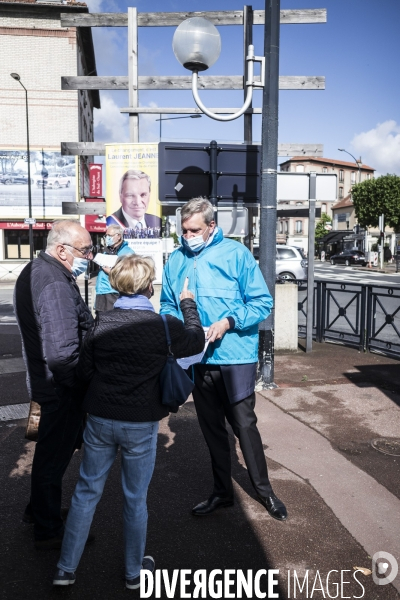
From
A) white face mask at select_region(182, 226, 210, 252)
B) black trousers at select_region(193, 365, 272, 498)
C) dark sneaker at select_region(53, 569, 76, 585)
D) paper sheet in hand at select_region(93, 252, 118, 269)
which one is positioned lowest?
dark sneaker at select_region(53, 569, 76, 585)

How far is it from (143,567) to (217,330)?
1.35 metres

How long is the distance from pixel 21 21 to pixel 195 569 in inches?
1413

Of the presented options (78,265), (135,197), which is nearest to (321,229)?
(135,197)

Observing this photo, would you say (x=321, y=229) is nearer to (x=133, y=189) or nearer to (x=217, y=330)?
(x=133, y=189)

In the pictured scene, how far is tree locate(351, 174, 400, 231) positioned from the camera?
54.1 meters

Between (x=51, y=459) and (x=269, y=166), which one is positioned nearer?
(x=51, y=459)

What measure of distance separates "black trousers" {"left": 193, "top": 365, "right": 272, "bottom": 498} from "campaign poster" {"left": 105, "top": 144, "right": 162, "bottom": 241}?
5153 millimetres

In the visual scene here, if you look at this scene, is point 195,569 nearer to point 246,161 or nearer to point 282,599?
point 282,599

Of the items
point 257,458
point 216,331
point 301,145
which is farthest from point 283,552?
point 301,145

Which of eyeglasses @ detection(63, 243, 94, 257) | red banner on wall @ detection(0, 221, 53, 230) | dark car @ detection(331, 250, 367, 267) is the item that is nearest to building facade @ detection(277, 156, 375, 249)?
dark car @ detection(331, 250, 367, 267)

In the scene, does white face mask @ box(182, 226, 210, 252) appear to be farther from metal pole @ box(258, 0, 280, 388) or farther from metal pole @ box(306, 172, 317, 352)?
metal pole @ box(306, 172, 317, 352)

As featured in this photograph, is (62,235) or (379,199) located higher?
(379,199)

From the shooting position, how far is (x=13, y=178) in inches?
1260

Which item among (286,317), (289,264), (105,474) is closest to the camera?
(105,474)
